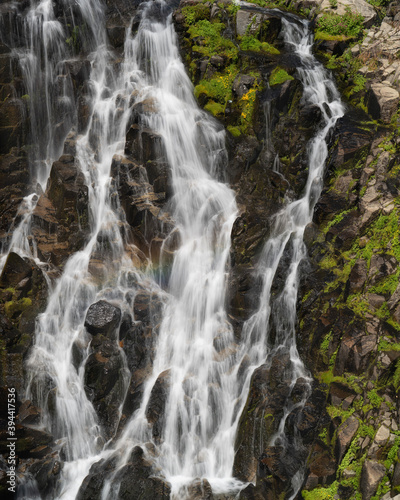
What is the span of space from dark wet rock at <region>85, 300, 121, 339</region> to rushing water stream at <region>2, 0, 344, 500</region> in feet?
2.20

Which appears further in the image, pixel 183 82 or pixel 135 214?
pixel 183 82

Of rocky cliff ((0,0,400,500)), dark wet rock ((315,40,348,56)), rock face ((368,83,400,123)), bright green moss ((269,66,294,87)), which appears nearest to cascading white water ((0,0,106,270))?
rocky cliff ((0,0,400,500))

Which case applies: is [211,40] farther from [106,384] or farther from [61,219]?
[106,384]

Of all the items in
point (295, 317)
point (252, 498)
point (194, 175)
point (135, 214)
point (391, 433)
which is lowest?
point (252, 498)

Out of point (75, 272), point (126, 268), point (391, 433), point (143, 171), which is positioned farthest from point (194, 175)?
point (391, 433)

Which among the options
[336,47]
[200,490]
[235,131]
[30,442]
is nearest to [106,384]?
[30,442]

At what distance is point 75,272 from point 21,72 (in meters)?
9.33

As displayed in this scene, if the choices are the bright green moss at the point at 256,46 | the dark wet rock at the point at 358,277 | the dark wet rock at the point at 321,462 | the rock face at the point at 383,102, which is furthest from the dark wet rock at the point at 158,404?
the bright green moss at the point at 256,46

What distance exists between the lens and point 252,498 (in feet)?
40.4

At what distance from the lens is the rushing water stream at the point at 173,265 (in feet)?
46.4

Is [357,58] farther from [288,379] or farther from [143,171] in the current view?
[288,379]

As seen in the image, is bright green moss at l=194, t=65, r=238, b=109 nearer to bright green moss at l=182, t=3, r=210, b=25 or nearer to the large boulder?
bright green moss at l=182, t=3, r=210, b=25

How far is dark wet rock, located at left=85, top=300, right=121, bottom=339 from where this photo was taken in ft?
49.2

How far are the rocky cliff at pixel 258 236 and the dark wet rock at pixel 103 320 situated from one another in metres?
0.05
